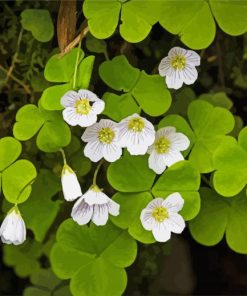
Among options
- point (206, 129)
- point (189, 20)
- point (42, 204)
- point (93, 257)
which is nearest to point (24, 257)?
point (42, 204)

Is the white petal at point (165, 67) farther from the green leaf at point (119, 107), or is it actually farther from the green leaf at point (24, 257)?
the green leaf at point (24, 257)

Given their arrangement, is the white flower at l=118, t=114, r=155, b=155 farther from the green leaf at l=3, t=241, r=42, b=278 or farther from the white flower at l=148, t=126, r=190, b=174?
the green leaf at l=3, t=241, r=42, b=278

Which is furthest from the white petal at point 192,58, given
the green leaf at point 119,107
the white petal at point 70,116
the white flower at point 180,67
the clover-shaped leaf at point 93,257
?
the clover-shaped leaf at point 93,257

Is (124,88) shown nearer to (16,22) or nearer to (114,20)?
(114,20)

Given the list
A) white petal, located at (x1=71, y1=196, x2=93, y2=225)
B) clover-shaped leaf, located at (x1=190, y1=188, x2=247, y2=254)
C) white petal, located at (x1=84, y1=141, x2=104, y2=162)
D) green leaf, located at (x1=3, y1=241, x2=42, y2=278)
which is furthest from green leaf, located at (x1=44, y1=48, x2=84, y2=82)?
green leaf, located at (x1=3, y1=241, x2=42, y2=278)

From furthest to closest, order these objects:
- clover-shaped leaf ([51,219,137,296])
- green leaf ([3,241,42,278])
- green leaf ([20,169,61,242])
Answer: green leaf ([3,241,42,278])
green leaf ([20,169,61,242])
clover-shaped leaf ([51,219,137,296])

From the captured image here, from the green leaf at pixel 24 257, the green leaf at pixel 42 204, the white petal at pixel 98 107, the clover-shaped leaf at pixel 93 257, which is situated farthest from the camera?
A: the green leaf at pixel 24 257
